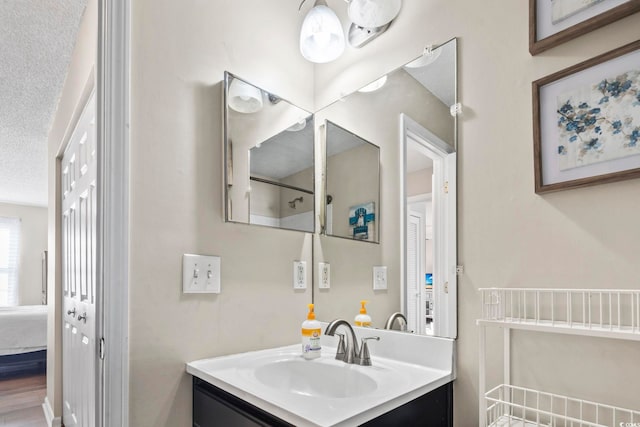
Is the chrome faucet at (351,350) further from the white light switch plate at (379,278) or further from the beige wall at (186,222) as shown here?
the beige wall at (186,222)

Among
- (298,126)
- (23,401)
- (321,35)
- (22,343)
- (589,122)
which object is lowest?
(23,401)

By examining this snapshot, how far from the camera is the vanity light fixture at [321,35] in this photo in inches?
62.9

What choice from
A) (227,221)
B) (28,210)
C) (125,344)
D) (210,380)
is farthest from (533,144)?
(28,210)

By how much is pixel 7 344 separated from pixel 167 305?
414 cm

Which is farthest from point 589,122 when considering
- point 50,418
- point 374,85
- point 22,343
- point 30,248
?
point 30,248

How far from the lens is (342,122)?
1714mm

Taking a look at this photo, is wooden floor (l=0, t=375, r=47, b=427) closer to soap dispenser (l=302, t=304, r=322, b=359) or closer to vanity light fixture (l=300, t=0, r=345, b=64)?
soap dispenser (l=302, t=304, r=322, b=359)

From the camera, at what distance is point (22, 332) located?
13.8 feet

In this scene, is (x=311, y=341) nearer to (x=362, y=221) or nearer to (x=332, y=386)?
(x=332, y=386)

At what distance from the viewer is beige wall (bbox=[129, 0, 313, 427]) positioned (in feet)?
4.03

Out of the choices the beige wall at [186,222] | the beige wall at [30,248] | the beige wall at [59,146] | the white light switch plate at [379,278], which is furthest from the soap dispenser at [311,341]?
the beige wall at [30,248]

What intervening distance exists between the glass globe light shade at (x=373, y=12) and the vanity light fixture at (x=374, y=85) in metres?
0.21

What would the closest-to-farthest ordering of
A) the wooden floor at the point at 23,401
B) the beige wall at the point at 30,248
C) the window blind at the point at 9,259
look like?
the wooden floor at the point at 23,401 → the window blind at the point at 9,259 → the beige wall at the point at 30,248

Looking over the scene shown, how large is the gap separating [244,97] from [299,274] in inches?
30.0
